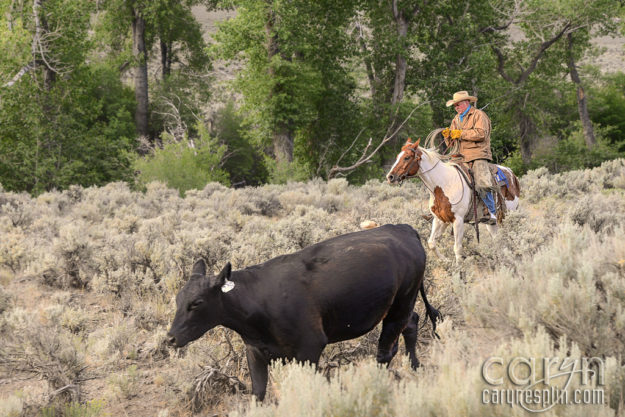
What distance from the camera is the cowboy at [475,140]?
923 cm

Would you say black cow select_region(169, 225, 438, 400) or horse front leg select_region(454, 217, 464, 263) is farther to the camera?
horse front leg select_region(454, 217, 464, 263)

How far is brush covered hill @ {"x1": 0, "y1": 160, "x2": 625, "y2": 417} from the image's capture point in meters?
3.07

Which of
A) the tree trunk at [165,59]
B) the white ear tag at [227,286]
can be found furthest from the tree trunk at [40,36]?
the white ear tag at [227,286]

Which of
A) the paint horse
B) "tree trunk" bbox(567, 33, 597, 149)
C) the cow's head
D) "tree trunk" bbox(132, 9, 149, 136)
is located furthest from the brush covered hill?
"tree trunk" bbox(132, 9, 149, 136)

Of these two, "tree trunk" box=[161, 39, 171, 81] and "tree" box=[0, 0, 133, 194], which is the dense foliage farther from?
"tree trunk" box=[161, 39, 171, 81]

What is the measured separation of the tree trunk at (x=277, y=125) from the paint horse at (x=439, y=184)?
15.4 metres

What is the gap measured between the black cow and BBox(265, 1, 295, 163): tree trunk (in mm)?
19611

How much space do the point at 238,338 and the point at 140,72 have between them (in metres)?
32.1

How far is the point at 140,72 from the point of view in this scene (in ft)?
114

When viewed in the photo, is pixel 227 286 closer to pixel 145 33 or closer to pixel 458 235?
pixel 458 235

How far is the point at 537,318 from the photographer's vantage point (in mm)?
3709

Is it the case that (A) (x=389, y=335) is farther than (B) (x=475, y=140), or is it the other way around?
(B) (x=475, y=140)

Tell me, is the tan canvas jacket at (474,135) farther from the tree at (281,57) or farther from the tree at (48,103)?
the tree at (48,103)

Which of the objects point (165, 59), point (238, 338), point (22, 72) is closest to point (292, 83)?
point (22, 72)
